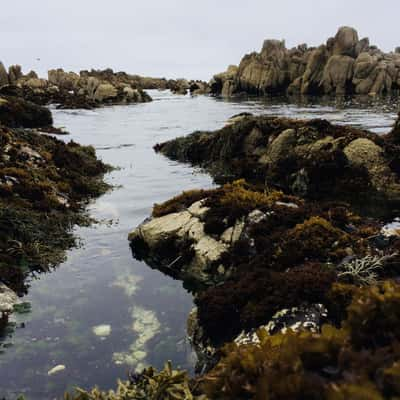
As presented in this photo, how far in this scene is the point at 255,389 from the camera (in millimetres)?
2949

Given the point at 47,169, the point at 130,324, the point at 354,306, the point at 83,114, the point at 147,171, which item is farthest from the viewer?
the point at 83,114

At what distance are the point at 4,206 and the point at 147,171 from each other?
9.52 metres

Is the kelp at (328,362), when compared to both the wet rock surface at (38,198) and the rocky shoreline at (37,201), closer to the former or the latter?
the rocky shoreline at (37,201)

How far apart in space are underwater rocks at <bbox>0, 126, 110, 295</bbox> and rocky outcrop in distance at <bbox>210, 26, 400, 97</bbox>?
6137cm

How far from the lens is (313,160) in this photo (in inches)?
598

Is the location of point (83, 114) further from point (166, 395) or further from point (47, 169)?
point (166, 395)

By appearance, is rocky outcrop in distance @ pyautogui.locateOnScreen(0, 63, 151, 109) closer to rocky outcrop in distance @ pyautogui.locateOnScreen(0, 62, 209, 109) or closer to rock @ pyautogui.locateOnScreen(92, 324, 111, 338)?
rocky outcrop in distance @ pyautogui.locateOnScreen(0, 62, 209, 109)

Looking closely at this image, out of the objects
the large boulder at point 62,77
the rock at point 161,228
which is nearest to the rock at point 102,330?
the rock at point 161,228

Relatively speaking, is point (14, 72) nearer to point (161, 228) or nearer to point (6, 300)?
point (161, 228)

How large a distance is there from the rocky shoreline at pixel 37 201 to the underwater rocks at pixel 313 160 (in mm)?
5795

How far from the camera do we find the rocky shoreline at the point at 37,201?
8.71m

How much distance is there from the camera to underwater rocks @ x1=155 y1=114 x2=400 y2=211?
14281mm

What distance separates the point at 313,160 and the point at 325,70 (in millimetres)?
63014

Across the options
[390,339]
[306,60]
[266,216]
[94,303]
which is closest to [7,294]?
[94,303]
